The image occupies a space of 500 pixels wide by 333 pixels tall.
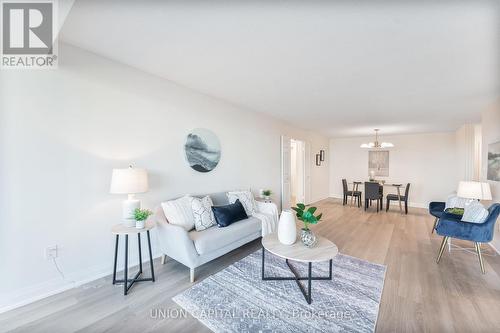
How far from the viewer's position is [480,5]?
139 cm

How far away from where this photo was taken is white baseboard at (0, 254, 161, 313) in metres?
1.76

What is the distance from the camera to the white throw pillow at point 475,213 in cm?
261

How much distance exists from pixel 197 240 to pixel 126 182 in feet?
3.12

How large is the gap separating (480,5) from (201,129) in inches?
117

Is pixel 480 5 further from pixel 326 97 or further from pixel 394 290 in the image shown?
pixel 394 290

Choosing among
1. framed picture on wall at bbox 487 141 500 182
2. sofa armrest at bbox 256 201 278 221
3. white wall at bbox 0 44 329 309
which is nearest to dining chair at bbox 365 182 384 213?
framed picture on wall at bbox 487 141 500 182

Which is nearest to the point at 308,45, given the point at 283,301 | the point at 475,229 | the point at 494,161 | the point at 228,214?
the point at 228,214

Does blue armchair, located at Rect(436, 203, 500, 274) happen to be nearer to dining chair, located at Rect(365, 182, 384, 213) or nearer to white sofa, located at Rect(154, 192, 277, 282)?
white sofa, located at Rect(154, 192, 277, 282)

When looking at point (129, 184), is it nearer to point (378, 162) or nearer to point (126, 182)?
point (126, 182)

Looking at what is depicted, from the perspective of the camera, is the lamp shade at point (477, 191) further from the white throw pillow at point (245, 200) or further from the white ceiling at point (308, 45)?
the white throw pillow at point (245, 200)

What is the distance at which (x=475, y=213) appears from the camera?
269cm

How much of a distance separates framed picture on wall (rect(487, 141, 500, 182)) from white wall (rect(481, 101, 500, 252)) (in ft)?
0.25

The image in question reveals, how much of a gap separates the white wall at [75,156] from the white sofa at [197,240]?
1.38 ft

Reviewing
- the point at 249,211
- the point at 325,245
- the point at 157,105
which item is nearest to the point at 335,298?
the point at 325,245
